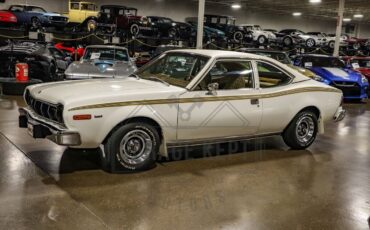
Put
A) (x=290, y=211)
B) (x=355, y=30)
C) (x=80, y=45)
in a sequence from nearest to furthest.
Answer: (x=290, y=211) < (x=80, y=45) < (x=355, y=30)

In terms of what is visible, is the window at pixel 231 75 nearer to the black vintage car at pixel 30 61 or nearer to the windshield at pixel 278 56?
the windshield at pixel 278 56

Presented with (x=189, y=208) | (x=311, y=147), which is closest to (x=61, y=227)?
(x=189, y=208)

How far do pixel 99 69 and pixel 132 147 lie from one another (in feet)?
18.0

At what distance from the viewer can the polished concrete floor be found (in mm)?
3754

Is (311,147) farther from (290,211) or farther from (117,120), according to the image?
(117,120)

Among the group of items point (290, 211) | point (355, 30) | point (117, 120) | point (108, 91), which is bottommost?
point (290, 211)

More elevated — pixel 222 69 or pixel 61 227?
pixel 222 69

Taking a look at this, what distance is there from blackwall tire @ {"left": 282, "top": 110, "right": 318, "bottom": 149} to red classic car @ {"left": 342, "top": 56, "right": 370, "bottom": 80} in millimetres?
9023

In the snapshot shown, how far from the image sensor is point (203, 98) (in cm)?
524

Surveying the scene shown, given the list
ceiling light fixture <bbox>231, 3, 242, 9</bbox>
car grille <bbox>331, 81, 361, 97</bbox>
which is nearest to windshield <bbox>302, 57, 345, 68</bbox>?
car grille <bbox>331, 81, 361, 97</bbox>

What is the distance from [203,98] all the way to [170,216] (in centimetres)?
188

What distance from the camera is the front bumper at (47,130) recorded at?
4434mm

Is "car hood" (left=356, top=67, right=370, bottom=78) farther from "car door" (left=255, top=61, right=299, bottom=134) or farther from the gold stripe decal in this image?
"car door" (left=255, top=61, right=299, bottom=134)

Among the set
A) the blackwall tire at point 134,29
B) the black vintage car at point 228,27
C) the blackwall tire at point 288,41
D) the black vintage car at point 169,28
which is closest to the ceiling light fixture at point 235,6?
the black vintage car at point 228,27
